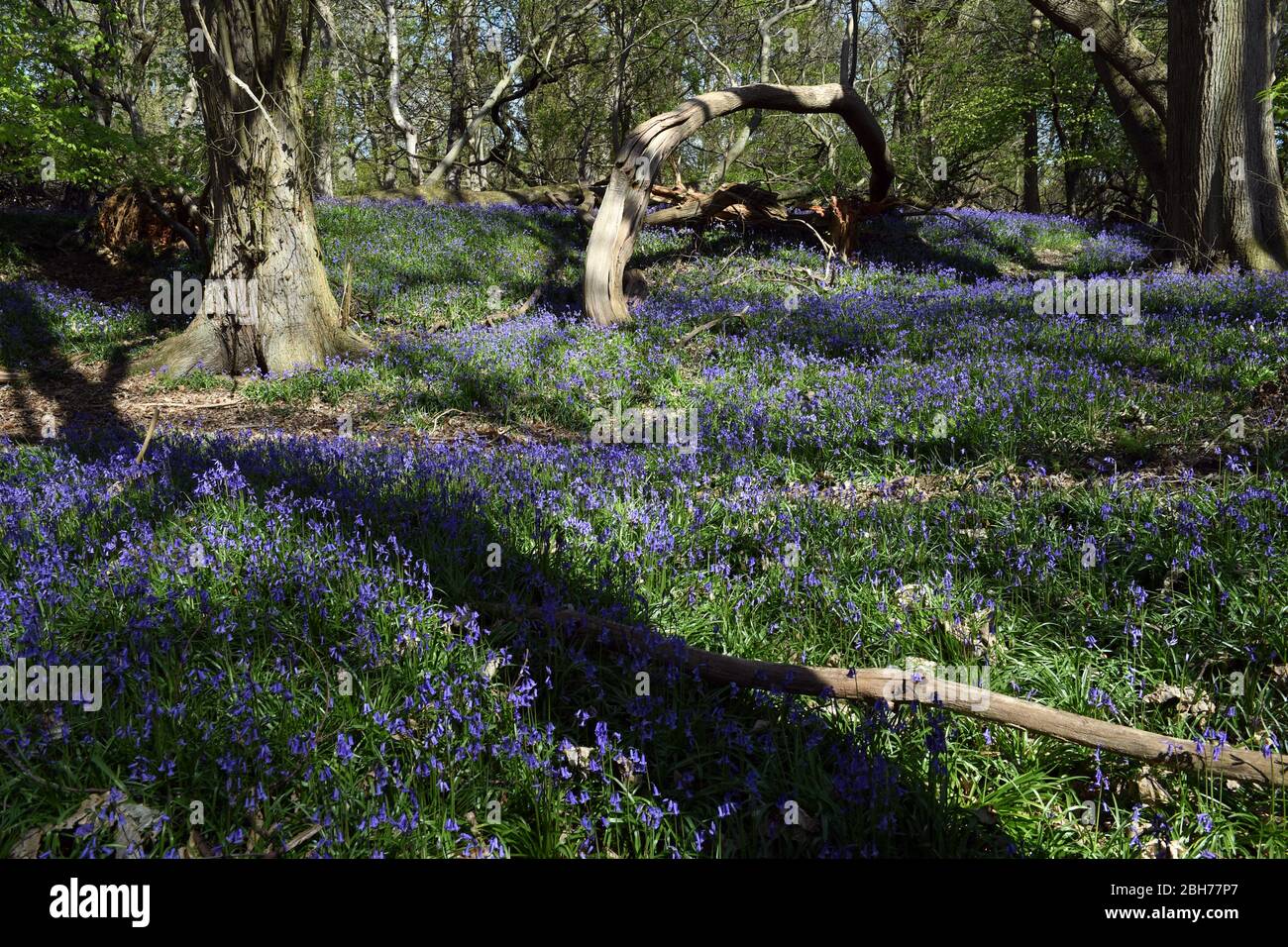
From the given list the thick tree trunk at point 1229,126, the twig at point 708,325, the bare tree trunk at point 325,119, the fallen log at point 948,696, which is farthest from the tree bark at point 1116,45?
the bare tree trunk at point 325,119

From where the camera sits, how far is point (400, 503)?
15.8 ft

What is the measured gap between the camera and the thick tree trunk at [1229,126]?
10.9 meters

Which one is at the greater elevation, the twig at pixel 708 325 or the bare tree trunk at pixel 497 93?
the bare tree trunk at pixel 497 93

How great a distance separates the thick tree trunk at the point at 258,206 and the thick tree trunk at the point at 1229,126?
12.2 metres

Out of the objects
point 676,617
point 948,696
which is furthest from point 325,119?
point 948,696

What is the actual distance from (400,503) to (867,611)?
2873mm

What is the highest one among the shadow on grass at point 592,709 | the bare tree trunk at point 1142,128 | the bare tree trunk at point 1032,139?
the bare tree trunk at point 1032,139

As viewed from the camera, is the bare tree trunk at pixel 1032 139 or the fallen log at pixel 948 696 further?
the bare tree trunk at pixel 1032 139

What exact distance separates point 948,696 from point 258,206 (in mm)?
9861

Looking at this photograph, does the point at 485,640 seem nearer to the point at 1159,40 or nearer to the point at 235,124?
the point at 235,124

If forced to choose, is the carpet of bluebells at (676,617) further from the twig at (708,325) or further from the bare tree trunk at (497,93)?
the bare tree trunk at (497,93)

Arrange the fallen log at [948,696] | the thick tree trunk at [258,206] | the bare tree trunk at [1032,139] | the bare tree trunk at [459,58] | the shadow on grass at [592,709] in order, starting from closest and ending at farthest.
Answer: the shadow on grass at [592,709] < the fallen log at [948,696] < the thick tree trunk at [258,206] < the bare tree trunk at [459,58] < the bare tree trunk at [1032,139]

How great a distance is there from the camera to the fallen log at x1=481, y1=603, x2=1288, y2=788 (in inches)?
104

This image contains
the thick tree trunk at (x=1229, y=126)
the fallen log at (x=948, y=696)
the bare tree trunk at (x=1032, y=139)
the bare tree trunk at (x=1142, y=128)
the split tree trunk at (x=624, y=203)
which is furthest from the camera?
the bare tree trunk at (x=1032, y=139)
